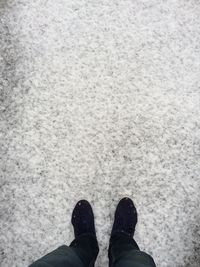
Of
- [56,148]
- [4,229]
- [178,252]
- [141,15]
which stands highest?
[141,15]

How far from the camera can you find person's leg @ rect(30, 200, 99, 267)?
38.9 inches

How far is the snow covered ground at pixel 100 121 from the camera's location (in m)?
1.27

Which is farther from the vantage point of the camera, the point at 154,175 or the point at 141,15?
the point at 141,15

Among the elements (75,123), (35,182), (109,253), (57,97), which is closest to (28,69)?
(57,97)

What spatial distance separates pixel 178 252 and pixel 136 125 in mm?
510

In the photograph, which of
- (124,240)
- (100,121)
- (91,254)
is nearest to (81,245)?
(91,254)

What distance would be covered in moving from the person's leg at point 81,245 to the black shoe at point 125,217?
90 mm

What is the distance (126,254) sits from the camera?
3.48 ft

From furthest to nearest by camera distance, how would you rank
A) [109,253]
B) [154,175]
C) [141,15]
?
1. [141,15]
2. [154,175]
3. [109,253]

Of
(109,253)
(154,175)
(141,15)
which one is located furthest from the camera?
(141,15)

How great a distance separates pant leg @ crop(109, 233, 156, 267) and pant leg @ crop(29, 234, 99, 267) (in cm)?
7

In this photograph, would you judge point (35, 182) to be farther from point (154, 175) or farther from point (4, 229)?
point (154, 175)

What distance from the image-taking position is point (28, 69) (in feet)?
4.49

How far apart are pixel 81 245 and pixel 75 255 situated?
0.13m
